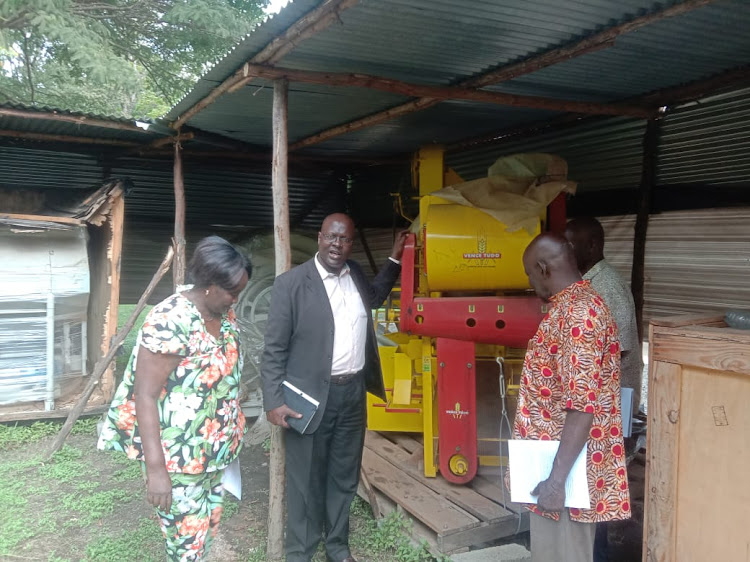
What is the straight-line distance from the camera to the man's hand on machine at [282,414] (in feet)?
9.84

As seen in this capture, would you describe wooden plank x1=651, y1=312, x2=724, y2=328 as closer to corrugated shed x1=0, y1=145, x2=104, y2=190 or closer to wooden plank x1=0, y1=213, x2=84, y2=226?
wooden plank x1=0, y1=213, x2=84, y2=226

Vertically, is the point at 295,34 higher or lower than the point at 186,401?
higher

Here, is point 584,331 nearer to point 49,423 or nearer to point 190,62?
point 49,423

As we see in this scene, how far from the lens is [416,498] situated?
12.0 feet

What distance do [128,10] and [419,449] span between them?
939 centimetres

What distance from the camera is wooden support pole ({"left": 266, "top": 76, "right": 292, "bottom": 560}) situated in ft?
11.1

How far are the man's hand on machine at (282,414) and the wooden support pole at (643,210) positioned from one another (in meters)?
2.88

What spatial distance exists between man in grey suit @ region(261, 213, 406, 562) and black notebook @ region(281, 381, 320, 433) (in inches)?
1.0

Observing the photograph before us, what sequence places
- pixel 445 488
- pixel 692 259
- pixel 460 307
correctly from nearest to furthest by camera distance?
pixel 460 307
pixel 445 488
pixel 692 259

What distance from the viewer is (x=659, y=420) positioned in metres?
2.16

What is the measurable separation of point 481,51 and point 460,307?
4.91 ft

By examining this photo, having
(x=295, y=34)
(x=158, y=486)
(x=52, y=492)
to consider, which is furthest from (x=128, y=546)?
(x=295, y=34)

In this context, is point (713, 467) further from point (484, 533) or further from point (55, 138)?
point (55, 138)

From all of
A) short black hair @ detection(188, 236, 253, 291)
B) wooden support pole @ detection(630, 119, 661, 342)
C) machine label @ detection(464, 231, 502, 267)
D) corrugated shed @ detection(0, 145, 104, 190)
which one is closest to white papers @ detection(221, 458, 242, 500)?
short black hair @ detection(188, 236, 253, 291)
